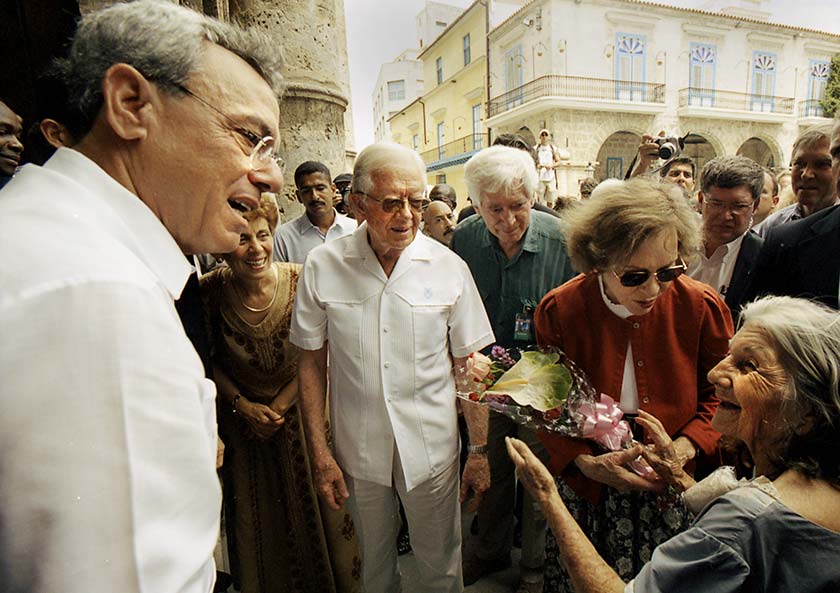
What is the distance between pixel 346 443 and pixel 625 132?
22.7 meters

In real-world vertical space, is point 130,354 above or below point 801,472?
above

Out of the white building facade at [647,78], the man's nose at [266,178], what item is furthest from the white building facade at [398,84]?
the man's nose at [266,178]

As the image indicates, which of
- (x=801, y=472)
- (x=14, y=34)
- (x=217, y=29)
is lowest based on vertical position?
(x=801, y=472)

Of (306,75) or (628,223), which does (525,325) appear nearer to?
(628,223)

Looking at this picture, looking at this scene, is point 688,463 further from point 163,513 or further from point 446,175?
point 446,175

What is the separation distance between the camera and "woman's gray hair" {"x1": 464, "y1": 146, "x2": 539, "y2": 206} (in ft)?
8.14

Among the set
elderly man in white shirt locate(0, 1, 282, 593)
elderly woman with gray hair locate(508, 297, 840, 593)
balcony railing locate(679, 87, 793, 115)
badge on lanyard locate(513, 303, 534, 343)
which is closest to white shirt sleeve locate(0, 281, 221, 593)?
elderly man in white shirt locate(0, 1, 282, 593)

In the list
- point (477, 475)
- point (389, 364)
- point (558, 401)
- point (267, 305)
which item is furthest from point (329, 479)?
point (558, 401)

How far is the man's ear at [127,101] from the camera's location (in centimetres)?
80

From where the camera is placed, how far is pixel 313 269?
1.93 metres

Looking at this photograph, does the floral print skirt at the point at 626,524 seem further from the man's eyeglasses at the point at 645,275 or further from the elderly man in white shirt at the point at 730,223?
the elderly man in white shirt at the point at 730,223

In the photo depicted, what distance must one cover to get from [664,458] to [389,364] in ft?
3.54

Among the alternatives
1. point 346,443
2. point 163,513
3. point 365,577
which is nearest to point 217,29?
point 163,513

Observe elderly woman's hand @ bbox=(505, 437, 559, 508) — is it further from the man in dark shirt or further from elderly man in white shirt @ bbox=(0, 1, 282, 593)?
elderly man in white shirt @ bbox=(0, 1, 282, 593)
